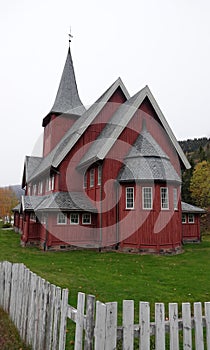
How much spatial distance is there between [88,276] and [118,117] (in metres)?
13.0

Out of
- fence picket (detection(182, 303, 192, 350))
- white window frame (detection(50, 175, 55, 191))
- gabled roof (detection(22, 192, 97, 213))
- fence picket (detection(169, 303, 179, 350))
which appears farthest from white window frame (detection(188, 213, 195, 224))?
fence picket (detection(169, 303, 179, 350))

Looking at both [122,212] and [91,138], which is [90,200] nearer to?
[122,212]

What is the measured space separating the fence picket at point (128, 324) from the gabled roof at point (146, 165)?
1327 centimetres

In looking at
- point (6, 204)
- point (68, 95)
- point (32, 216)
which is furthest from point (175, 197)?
point (6, 204)

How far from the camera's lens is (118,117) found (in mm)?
19844

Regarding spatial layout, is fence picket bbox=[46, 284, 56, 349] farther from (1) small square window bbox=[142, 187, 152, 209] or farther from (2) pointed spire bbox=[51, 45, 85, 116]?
(2) pointed spire bbox=[51, 45, 85, 116]

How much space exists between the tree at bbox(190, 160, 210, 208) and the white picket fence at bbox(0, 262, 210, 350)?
39.1 m

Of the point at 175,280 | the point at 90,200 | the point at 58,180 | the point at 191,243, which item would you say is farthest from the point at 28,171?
the point at 175,280

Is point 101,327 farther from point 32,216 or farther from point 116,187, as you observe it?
point 32,216

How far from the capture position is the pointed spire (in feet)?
89.2

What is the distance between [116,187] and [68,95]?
610 inches

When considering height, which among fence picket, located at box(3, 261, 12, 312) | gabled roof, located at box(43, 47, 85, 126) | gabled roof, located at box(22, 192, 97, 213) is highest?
gabled roof, located at box(43, 47, 85, 126)

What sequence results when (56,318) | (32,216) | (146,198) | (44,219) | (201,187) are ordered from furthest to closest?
(201,187) → (32,216) → (44,219) → (146,198) → (56,318)

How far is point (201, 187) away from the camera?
41.6 meters
